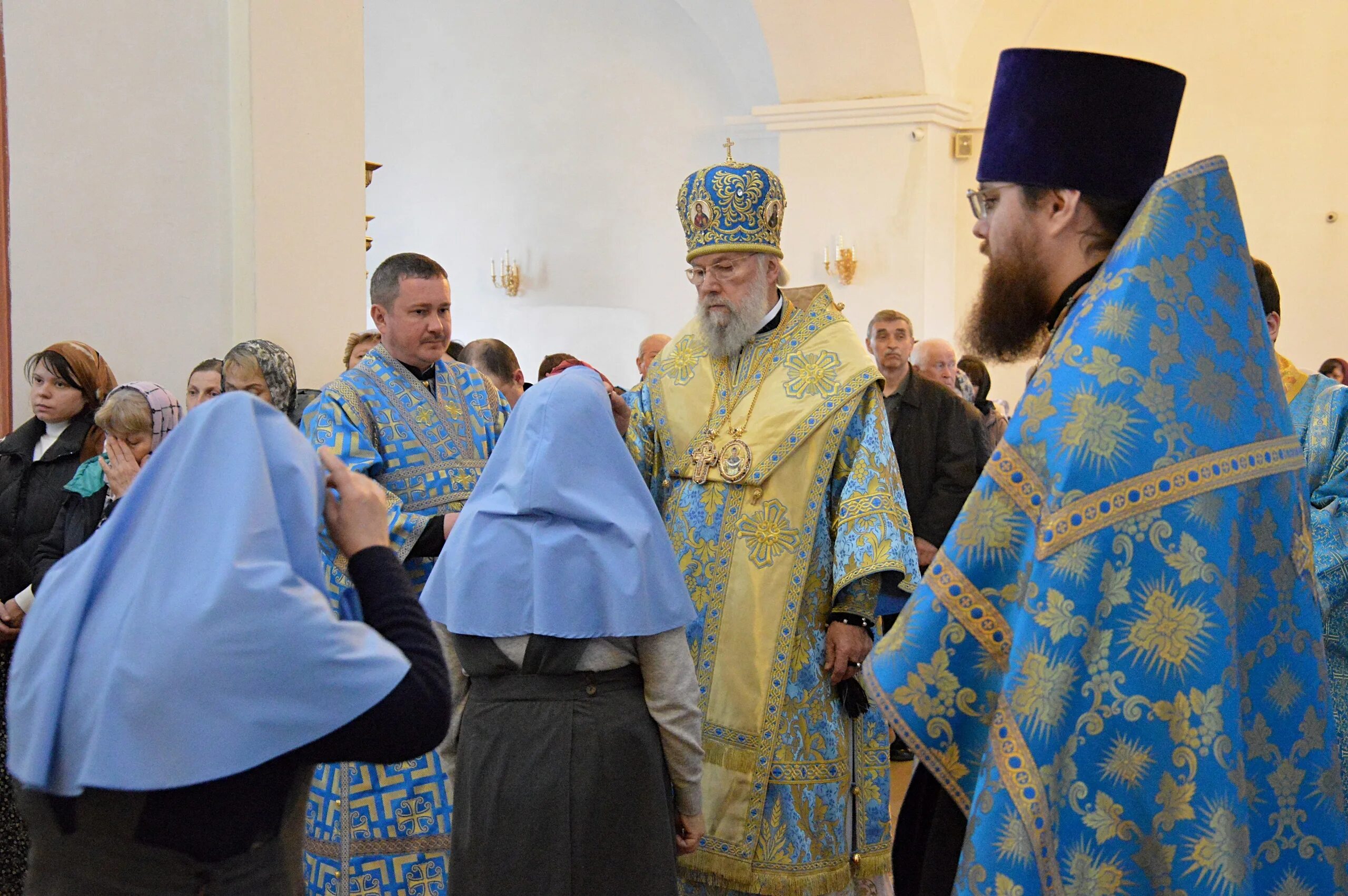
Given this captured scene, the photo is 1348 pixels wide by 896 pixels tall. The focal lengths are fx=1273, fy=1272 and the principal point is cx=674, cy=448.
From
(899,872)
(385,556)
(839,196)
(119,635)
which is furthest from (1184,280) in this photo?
(839,196)

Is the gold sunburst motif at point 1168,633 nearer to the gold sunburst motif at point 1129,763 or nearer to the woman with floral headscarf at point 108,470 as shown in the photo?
the gold sunburst motif at point 1129,763

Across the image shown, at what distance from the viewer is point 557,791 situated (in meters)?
2.57

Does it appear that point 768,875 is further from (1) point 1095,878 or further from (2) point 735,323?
(1) point 1095,878

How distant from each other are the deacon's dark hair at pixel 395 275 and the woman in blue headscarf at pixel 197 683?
2.42 meters

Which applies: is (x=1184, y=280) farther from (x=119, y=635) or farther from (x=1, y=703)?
(x=1, y=703)

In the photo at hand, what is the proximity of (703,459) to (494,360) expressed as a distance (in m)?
2.75

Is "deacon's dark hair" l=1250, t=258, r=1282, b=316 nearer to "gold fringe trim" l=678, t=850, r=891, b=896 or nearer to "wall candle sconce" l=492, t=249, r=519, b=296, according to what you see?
"gold fringe trim" l=678, t=850, r=891, b=896

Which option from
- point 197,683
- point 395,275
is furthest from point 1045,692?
point 395,275

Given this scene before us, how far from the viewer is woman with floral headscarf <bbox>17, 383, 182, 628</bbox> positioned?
166 inches

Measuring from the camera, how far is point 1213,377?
74.4 inches

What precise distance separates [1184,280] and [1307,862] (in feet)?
2.97

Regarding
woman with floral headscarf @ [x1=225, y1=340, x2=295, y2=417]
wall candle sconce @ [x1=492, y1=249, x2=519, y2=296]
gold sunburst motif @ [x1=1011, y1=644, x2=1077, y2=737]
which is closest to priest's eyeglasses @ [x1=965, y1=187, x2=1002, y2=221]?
gold sunburst motif @ [x1=1011, y1=644, x2=1077, y2=737]

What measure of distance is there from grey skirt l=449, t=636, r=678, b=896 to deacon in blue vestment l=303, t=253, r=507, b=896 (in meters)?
0.89

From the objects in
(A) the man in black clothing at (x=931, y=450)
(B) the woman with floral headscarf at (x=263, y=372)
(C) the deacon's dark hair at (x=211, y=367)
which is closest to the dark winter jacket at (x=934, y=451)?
(A) the man in black clothing at (x=931, y=450)
